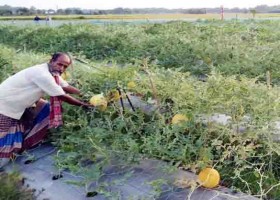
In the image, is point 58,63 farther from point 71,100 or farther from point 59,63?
point 71,100

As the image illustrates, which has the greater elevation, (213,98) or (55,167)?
(213,98)

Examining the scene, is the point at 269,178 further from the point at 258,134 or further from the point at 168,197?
the point at 168,197

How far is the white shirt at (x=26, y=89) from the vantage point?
14.8ft

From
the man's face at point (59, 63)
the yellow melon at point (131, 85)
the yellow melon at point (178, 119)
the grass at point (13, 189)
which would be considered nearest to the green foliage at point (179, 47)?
the yellow melon at point (131, 85)

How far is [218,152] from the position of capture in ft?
12.7

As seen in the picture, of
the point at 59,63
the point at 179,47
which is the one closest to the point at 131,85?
the point at 59,63

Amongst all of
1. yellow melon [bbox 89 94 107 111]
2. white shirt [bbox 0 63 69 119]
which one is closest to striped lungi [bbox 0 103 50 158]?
white shirt [bbox 0 63 69 119]

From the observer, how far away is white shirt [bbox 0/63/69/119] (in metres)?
4.51

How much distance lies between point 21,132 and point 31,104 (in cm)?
32

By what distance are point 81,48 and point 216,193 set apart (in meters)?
10.6

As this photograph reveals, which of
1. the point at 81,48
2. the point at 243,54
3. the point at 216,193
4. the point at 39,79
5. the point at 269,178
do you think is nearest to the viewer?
the point at 216,193

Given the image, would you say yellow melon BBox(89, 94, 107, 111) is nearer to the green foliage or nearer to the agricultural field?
the agricultural field

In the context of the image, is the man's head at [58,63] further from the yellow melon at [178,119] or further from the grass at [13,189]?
the yellow melon at [178,119]

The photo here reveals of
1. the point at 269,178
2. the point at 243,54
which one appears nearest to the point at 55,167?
the point at 269,178
